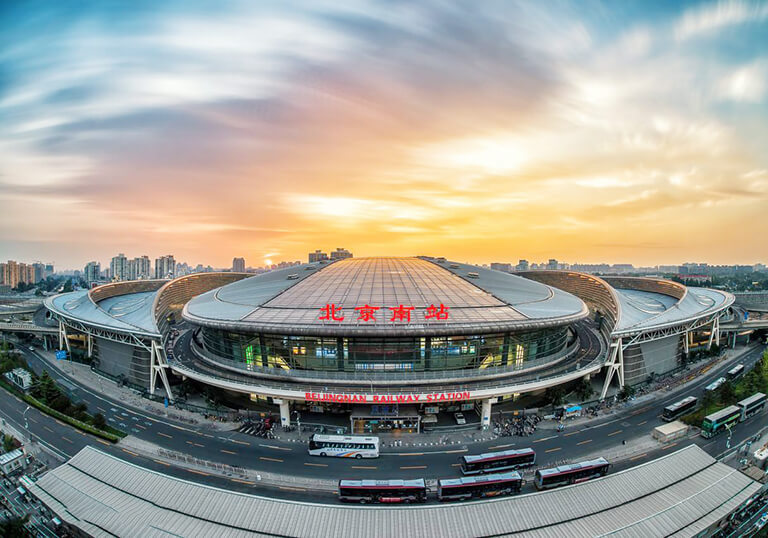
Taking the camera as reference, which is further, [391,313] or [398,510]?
[391,313]

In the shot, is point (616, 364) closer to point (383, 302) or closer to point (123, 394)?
point (383, 302)

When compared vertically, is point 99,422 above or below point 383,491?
below

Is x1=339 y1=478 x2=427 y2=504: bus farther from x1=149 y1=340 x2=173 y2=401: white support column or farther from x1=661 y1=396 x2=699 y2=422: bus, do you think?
x1=661 y1=396 x2=699 y2=422: bus

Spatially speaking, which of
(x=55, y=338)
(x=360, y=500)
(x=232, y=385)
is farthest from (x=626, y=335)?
(x=55, y=338)

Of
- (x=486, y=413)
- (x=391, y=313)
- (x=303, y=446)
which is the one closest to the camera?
(x=303, y=446)

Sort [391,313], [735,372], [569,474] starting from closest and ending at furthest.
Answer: [569,474], [391,313], [735,372]

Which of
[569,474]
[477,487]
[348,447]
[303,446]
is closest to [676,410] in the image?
[569,474]

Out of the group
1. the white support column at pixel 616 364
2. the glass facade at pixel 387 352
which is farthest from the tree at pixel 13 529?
the white support column at pixel 616 364

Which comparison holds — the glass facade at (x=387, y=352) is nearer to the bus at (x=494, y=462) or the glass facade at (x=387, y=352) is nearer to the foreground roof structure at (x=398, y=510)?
the bus at (x=494, y=462)
